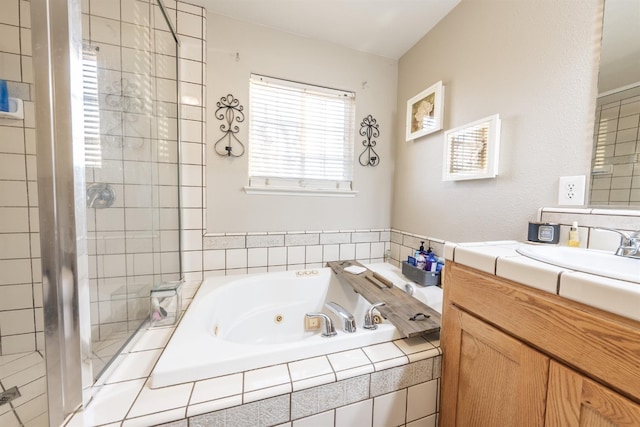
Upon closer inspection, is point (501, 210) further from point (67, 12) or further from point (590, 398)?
point (67, 12)

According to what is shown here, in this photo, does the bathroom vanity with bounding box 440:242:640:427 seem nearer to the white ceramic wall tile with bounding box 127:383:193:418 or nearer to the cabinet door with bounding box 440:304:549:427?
the cabinet door with bounding box 440:304:549:427

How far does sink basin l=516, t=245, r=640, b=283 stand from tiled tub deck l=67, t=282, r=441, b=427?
50cm

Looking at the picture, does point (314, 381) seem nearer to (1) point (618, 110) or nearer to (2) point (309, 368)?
(2) point (309, 368)

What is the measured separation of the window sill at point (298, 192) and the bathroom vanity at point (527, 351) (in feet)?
3.63

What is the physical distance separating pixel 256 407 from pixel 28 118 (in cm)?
164

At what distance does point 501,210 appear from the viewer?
1.16 meters

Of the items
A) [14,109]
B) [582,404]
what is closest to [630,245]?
[582,404]

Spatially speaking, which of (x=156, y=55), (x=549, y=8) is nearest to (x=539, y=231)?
(x=549, y=8)

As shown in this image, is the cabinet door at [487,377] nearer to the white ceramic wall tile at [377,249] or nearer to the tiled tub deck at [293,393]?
the tiled tub deck at [293,393]

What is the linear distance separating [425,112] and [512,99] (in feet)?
1.79

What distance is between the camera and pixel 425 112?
5.23 ft

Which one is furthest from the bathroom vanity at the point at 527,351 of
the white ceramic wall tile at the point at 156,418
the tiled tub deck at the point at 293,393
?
the white ceramic wall tile at the point at 156,418

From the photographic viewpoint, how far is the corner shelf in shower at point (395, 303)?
962 millimetres

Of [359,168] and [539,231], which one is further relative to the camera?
[359,168]
